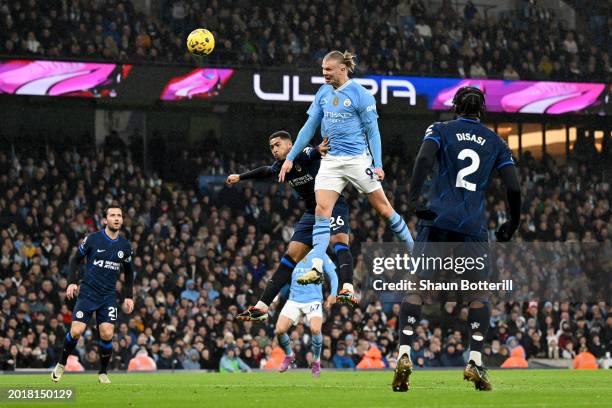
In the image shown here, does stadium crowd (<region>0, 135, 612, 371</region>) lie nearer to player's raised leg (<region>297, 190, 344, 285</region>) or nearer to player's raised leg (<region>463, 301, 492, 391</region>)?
player's raised leg (<region>297, 190, 344, 285</region>)

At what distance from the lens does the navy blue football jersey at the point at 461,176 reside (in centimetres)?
970

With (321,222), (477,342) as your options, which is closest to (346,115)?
(321,222)

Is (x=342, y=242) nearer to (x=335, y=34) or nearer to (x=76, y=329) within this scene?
(x=76, y=329)

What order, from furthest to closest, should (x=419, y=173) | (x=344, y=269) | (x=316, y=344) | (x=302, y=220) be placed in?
(x=316, y=344), (x=302, y=220), (x=344, y=269), (x=419, y=173)

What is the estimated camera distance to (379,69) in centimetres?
3312

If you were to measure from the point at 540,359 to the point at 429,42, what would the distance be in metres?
12.4

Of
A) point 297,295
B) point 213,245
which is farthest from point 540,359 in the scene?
point 297,295

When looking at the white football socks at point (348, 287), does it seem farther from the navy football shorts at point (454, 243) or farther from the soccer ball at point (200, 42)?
the soccer ball at point (200, 42)

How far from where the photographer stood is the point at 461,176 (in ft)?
32.0

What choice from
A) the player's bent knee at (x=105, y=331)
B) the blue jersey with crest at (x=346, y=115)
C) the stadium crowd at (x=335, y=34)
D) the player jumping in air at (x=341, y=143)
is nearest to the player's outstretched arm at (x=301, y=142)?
the player jumping in air at (x=341, y=143)

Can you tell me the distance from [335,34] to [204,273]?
10109mm

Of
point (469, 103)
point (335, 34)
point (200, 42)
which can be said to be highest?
point (335, 34)

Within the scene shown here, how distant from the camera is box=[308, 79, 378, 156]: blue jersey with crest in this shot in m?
12.1

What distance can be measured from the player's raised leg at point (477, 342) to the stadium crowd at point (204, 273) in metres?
14.1
